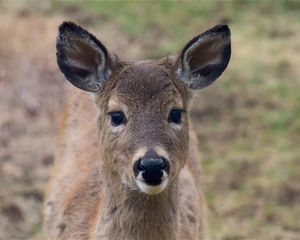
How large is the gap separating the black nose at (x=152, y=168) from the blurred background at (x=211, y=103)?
3630 mm

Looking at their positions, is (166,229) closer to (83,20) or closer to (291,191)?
(291,191)

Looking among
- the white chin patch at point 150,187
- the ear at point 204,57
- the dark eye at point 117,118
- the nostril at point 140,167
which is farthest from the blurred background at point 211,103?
the nostril at point 140,167

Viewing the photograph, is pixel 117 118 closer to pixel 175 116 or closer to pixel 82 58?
pixel 175 116

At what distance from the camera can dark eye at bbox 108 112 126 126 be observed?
591 cm

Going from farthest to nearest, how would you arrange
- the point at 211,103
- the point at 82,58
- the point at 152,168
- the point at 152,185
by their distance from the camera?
the point at 211,103 → the point at 82,58 → the point at 152,185 → the point at 152,168

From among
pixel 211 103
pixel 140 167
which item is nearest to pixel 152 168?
pixel 140 167

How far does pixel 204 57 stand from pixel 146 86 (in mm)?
618

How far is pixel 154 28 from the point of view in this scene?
524 inches

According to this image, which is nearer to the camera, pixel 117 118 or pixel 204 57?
pixel 117 118

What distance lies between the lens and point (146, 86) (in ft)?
19.4

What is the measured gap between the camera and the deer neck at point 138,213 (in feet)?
19.6

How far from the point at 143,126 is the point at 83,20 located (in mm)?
7658

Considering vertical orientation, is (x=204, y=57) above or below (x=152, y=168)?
above

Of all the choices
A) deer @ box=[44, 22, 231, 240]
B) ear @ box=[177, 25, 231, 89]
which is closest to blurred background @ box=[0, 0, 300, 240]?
deer @ box=[44, 22, 231, 240]
